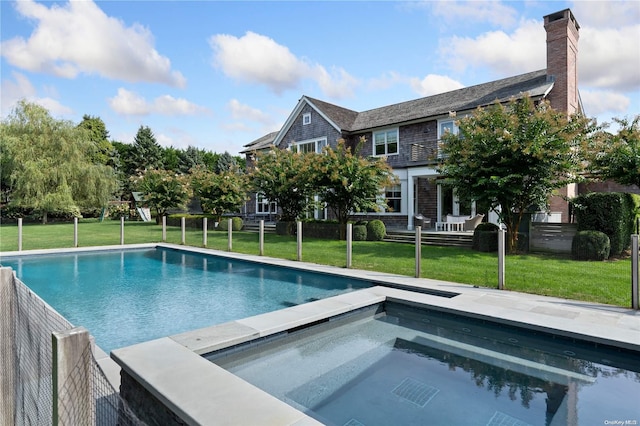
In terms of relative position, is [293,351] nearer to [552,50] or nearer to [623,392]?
[623,392]

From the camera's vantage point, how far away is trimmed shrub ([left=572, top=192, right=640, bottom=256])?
11.8m

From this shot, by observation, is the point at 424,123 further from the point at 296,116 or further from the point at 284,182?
the point at 296,116

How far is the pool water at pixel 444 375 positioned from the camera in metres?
3.54

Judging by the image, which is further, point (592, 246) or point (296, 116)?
point (296, 116)

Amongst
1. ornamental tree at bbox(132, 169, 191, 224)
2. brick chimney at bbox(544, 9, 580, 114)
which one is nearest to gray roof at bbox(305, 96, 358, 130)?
brick chimney at bbox(544, 9, 580, 114)

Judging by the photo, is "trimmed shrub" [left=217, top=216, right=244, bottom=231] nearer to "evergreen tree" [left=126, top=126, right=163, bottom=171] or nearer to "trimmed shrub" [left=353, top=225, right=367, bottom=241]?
"trimmed shrub" [left=353, top=225, right=367, bottom=241]

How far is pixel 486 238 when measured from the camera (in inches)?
527

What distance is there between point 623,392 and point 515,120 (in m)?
10.2

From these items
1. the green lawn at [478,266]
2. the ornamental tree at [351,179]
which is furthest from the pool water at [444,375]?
the ornamental tree at [351,179]

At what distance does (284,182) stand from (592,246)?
13365 mm

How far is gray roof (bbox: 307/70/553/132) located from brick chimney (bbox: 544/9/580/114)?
49cm

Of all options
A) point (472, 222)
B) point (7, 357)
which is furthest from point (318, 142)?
point (7, 357)

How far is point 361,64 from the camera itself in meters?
14.6

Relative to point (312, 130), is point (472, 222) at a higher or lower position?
lower
